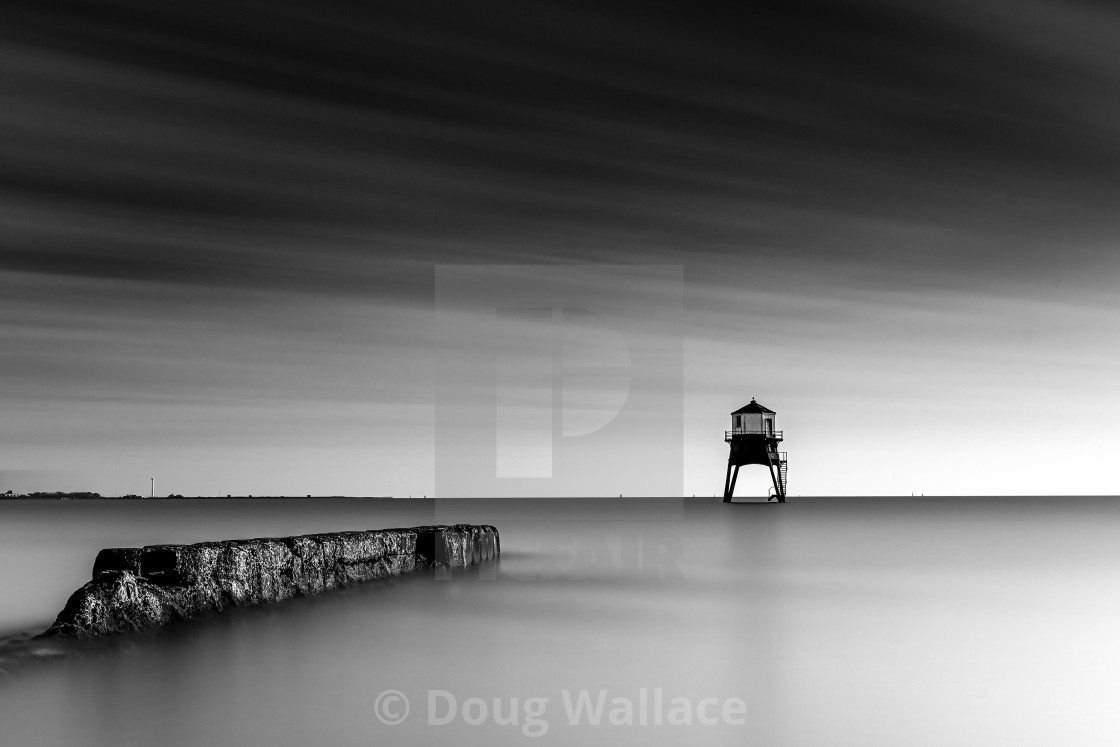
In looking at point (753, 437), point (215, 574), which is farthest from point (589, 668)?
point (753, 437)

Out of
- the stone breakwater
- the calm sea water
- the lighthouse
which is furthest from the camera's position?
the lighthouse

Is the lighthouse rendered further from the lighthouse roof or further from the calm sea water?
the calm sea water

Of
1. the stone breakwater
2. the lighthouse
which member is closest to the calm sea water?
the stone breakwater

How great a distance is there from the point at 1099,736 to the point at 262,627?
8701 mm

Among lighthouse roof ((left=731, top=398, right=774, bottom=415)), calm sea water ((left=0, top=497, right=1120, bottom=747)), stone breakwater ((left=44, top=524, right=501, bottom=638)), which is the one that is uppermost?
lighthouse roof ((left=731, top=398, right=774, bottom=415))

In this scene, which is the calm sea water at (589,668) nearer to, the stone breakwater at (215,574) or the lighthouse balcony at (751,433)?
the stone breakwater at (215,574)

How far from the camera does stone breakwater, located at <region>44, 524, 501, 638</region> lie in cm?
1020

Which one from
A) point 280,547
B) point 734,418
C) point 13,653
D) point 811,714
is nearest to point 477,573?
point 280,547

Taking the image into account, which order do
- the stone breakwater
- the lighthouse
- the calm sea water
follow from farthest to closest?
the lighthouse < the stone breakwater < the calm sea water

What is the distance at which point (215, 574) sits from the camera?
12445 mm

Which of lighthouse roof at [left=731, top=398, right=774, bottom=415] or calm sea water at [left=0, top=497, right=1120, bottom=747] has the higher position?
lighthouse roof at [left=731, top=398, right=774, bottom=415]

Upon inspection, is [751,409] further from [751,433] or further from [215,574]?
[215,574]

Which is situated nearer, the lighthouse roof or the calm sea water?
the calm sea water

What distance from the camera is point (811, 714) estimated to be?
26.2 feet
